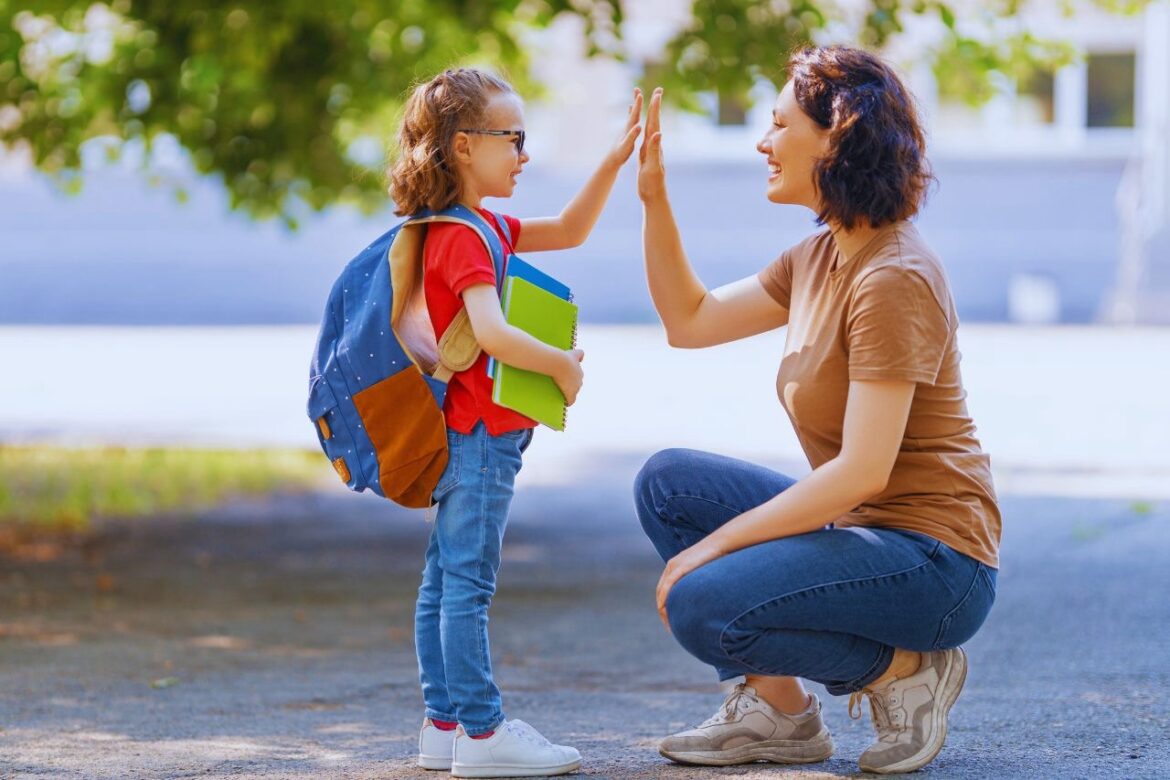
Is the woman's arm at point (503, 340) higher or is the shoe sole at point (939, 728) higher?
the woman's arm at point (503, 340)

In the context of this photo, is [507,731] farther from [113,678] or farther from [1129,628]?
[1129,628]

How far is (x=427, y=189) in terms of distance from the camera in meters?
3.51

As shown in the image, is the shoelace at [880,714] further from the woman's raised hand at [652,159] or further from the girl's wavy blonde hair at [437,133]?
the girl's wavy blonde hair at [437,133]

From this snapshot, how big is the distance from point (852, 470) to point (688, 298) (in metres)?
0.88

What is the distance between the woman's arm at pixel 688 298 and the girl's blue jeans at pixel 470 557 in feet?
2.17

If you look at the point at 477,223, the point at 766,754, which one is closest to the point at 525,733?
the point at 766,754

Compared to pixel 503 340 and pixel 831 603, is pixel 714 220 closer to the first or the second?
pixel 503 340

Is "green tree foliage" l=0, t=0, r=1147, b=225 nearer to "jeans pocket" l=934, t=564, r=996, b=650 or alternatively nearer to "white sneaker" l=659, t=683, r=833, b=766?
"white sneaker" l=659, t=683, r=833, b=766

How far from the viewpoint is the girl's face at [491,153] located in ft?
11.6

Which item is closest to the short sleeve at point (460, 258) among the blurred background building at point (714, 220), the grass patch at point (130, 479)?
the grass patch at point (130, 479)

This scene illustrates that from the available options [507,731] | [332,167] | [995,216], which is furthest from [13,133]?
[995,216]

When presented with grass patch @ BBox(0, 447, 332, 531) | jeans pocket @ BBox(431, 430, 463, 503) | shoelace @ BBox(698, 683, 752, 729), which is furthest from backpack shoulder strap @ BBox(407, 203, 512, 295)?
grass patch @ BBox(0, 447, 332, 531)

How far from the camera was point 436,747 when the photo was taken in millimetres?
3609

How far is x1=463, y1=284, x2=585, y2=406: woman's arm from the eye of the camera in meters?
3.40
